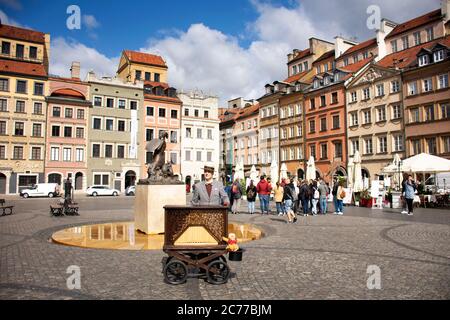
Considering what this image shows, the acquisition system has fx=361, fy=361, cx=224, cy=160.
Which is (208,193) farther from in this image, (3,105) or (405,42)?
(3,105)

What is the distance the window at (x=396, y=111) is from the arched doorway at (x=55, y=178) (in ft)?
125

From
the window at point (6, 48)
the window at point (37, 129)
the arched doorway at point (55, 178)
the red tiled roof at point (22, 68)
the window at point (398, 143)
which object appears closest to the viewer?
the window at point (398, 143)

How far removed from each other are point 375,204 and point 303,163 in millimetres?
24417

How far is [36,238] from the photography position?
32.3ft

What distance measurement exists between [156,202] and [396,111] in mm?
31968

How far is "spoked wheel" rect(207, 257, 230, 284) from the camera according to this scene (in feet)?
18.4

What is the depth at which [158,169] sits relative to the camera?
36.7ft

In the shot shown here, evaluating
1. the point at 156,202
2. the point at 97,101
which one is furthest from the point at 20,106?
the point at 156,202

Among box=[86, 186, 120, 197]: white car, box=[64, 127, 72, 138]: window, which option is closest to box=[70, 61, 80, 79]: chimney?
box=[64, 127, 72, 138]: window

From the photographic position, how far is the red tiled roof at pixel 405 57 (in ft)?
117

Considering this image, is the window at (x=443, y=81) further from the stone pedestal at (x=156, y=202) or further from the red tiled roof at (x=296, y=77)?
the stone pedestal at (x=156, y=202)

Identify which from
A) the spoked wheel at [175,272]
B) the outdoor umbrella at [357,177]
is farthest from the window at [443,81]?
the spoked wheel at [175,272]
